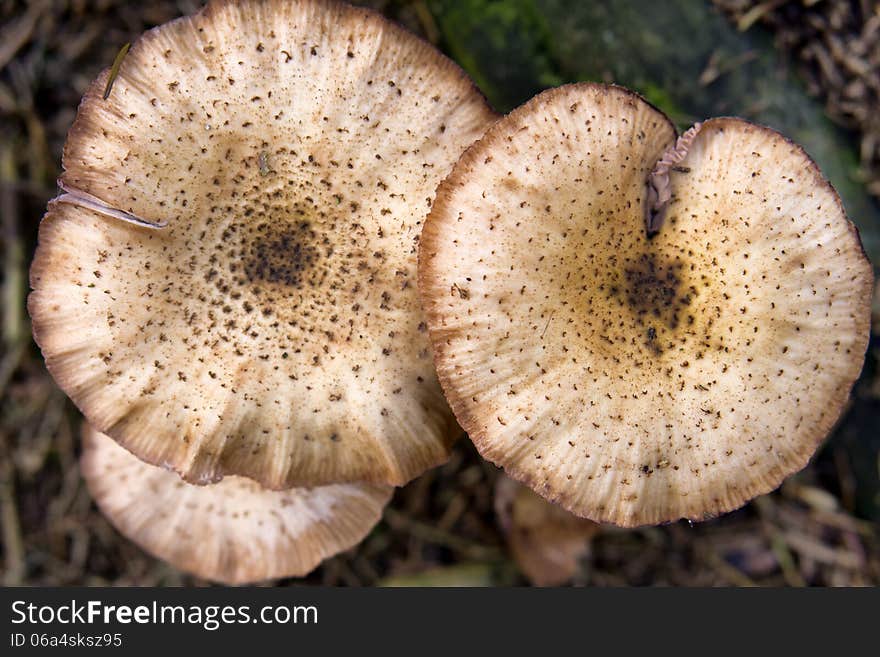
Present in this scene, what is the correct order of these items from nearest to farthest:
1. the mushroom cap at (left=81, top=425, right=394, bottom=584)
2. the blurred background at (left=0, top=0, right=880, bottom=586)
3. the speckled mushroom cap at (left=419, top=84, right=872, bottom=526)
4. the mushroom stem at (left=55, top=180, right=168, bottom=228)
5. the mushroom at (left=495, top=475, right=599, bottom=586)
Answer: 1. the speckled mushroom cap at (left=419, top=84, right=872, bottom=526)
2. the mushroom stem at (left=55, top=180, right=168, bottom=228)
3. the mushroom cap at (left=81, top=425, right=394, bottom=584)
4. the blurred background at (left=0, top=0, right=880, bottom=586)
5. the mushroom at (left=495, top=475, right=599, bottom=586)

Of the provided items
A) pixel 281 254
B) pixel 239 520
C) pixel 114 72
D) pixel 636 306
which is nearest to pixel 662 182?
pixel 636 306

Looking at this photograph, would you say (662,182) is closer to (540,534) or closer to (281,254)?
(281,254)

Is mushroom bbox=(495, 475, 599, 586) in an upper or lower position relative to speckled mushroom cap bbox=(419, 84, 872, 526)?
lower

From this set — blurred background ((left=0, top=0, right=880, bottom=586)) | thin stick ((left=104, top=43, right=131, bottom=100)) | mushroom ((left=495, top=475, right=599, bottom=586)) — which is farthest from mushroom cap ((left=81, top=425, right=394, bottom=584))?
thin stick ((left=104, top=43, right=131, bottom=100))

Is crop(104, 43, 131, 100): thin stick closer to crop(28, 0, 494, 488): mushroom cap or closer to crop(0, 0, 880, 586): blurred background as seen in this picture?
crop(28, 0, 494, 488): mushroom cap

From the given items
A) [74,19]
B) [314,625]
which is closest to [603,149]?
[314,625]

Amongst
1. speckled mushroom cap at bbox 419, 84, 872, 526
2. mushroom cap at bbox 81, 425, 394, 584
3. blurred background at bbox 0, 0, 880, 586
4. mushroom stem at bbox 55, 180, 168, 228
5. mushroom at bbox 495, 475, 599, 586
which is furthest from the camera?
mushroom at bbox 495, 475, 599, 586

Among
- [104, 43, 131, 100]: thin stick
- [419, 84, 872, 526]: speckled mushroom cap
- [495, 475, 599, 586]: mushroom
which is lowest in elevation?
[495, 475, 599, 586]: mushroom
